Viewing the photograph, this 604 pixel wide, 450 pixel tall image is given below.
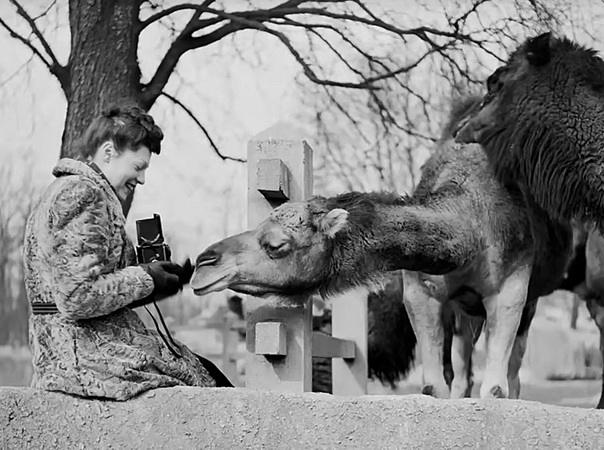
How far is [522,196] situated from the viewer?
9.76ft

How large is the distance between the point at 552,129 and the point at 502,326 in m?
0.59

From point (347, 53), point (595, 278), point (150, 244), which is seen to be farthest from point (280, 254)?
point (347, 53)

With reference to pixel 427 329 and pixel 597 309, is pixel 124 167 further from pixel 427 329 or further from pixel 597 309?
pixel 597 309

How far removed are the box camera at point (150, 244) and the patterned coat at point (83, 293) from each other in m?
0.18

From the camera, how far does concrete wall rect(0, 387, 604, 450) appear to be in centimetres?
190

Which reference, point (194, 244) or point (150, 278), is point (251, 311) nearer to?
point (150, 278)

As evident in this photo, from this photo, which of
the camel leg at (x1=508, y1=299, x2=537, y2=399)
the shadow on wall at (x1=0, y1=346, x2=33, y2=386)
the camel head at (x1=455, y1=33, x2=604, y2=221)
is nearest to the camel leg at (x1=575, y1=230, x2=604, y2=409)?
the camel leg at (x1=508, y1=299, x2=537, y2=399)

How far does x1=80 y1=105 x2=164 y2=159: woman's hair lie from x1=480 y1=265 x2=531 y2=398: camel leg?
1118 mm

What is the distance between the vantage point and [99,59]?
17.4ft

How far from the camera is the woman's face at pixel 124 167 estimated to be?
2330mm

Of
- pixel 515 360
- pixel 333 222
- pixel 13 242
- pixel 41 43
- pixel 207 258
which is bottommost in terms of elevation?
pixel 515 360

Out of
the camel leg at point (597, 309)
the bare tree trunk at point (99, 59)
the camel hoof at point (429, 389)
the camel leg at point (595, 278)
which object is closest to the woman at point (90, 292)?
the camel hoof at point (429, 389)

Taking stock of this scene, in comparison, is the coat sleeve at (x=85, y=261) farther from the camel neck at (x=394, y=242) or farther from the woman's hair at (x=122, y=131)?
the camel neck at (x=394, y=242)

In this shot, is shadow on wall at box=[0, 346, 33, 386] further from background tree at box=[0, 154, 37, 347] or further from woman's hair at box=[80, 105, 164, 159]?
woman's hair at box=[80, 105, 164, 159]
